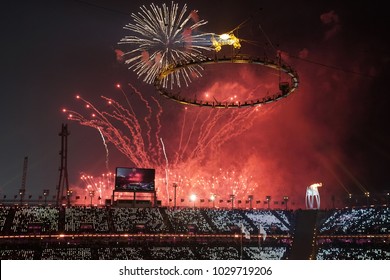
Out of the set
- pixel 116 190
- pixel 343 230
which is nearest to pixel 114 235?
pixel 116 190

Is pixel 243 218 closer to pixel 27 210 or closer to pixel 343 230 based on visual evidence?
pixel 343 230

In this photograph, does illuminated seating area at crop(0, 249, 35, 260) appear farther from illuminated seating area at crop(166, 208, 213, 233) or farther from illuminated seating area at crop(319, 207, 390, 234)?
illuminated seating area at crop(319, 207, 390, 234)

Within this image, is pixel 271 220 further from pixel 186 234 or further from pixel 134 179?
pixel 134 179

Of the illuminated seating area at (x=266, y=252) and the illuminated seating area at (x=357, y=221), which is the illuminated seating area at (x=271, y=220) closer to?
the illuminated seating area at (x=357, y=221)

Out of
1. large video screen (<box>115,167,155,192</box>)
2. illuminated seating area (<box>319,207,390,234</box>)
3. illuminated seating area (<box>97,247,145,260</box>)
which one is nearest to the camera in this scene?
illuminated seating area (<box>97,247,145,260</box>)

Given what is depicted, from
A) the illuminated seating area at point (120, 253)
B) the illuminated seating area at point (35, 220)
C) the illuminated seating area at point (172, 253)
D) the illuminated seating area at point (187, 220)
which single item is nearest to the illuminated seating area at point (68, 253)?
the illuminated seating area at point (120, 253)

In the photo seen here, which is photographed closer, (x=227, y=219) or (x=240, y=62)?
(x=240, y=62)

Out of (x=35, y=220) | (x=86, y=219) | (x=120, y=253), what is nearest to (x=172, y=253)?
(x=120, y=253)

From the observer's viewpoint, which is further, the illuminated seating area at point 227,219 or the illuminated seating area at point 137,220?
the illuminated seating area at point 227,219

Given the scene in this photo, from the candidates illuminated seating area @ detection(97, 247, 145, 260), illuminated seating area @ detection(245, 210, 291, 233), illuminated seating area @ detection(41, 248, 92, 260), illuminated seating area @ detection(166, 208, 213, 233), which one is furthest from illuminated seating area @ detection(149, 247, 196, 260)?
illuminated seating area @ detection(245, 210, 291, 233)
